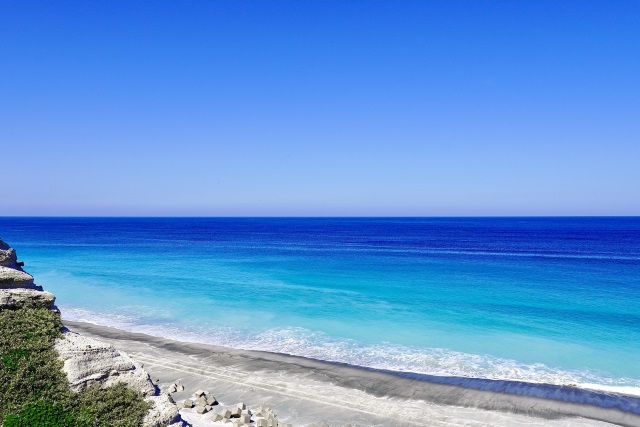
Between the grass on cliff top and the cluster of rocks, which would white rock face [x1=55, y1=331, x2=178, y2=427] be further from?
the cluster of rocks

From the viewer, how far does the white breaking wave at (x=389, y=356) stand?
18.8 meters

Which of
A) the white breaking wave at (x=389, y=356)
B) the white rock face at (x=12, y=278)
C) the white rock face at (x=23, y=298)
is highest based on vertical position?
the white rock face at (x=12, y=278)

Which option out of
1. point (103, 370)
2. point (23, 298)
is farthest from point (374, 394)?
point (23, 298)

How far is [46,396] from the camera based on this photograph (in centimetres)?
1050

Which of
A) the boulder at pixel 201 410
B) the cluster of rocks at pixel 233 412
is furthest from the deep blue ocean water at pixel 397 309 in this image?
the boulder at pixel 201 410

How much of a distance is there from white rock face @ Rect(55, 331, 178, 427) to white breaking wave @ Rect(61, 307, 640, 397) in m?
11.1

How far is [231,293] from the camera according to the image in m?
37.0

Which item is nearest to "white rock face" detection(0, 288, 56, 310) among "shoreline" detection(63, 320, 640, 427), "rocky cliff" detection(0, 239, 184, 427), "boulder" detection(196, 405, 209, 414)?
"rocky cliff" detection(0, 239, 184, 427)

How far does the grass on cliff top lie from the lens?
10055mm

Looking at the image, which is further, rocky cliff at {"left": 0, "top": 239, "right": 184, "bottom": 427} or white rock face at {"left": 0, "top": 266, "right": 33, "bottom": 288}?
white rock face at {"left": 0, "top": 266, "right": 33, "bottom": 288}

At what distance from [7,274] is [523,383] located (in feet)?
65.8

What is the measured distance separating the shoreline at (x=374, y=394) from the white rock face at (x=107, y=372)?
16.1 ft

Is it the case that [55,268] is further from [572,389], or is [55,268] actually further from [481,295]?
[572,389]

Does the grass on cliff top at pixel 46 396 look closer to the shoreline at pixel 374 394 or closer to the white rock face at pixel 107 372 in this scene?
the white rock face at pixel 107 372
